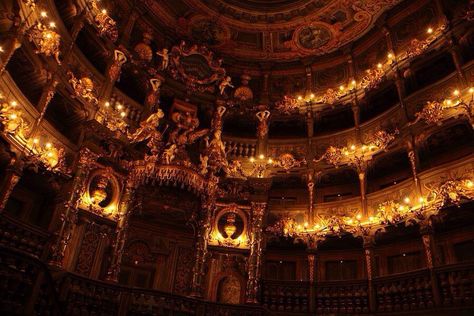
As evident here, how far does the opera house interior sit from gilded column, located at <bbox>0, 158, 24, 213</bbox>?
0.22ft

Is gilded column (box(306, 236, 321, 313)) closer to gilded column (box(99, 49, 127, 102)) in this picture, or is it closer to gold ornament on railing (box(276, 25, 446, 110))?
gold ornament on railing (box(276, 25, 446, 110))

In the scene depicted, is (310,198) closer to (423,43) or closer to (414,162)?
(414,162)

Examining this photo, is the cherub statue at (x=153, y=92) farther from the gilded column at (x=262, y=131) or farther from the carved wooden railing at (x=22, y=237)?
the carved wooden railing at (x=22, y=237)

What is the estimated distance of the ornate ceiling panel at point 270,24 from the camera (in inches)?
821

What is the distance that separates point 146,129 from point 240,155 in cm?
546

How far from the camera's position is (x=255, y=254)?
1678 cm

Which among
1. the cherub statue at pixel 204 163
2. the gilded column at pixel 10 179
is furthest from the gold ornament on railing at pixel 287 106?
the gilded column at pixel 10 179

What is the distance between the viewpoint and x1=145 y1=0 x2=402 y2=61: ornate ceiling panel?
20.8 meters

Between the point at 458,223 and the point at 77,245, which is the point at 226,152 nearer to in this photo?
the point at 77,245

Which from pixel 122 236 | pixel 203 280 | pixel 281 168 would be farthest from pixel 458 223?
pixel 122 236

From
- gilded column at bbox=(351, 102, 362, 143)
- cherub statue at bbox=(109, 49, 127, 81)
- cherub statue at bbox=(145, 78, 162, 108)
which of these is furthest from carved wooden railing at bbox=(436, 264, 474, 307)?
cherub statue at bbox=(109, 49, 127, 81)

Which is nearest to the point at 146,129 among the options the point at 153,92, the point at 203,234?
the point at 153,92

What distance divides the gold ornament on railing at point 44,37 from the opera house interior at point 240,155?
0.06 m

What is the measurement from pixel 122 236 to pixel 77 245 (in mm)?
1679
